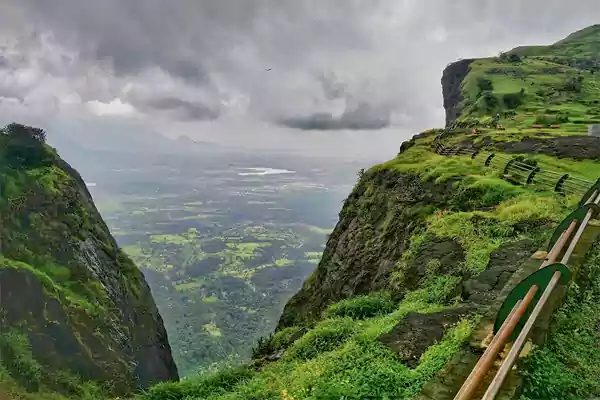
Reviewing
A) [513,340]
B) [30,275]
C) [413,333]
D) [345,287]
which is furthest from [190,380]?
[30,275]

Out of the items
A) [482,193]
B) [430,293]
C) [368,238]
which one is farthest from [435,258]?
[368,238]

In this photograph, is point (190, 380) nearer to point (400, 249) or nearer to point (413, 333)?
point (413, 333)

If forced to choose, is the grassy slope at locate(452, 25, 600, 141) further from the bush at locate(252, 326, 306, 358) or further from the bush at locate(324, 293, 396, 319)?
the bush at locate(252, 326, 306, 358)

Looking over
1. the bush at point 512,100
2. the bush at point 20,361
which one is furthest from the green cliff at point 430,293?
the bush at point 512,100

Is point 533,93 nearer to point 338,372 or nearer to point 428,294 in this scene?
point 428,294

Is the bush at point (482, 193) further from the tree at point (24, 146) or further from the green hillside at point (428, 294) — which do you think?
the tree at point (24, 146)

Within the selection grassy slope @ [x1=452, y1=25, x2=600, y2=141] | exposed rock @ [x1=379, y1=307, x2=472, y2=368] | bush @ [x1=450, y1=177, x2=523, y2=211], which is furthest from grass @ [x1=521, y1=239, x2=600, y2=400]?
grassy slope @ [x1=452, y1=25, x2=600, y2=141]
